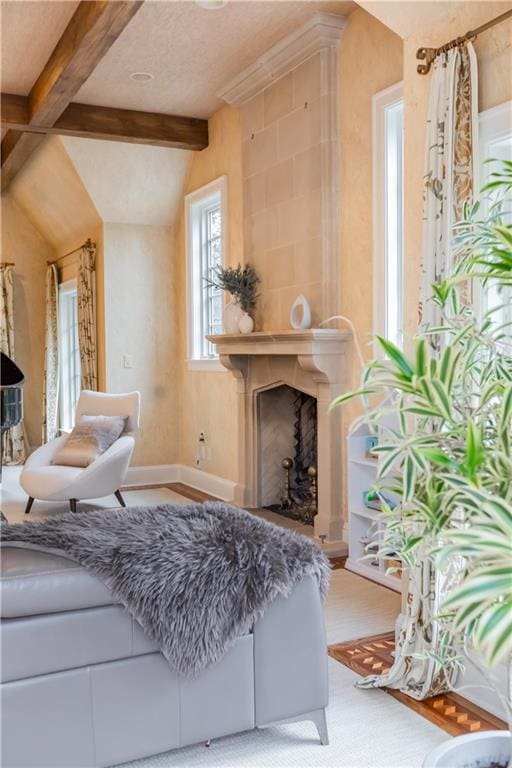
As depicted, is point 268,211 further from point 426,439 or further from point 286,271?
point 426,439

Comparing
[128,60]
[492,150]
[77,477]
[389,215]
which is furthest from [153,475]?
[492,150]

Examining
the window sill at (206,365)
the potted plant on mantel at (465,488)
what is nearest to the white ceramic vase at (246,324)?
the window sill at (206,365)

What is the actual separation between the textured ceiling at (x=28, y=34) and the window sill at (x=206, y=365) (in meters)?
2.60

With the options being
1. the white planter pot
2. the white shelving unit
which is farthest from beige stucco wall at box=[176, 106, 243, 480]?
the white planter pot

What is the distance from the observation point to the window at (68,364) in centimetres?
891

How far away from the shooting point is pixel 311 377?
483 cm

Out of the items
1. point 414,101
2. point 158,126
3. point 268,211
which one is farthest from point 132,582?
point 158,126

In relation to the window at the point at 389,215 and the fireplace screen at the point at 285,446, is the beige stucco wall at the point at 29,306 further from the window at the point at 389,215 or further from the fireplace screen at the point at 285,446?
the window at the point at 389,215

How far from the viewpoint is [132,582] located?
197cm

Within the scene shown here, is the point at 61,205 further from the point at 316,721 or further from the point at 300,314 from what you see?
the point at 316,721

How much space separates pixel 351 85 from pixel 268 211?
1.12 meters

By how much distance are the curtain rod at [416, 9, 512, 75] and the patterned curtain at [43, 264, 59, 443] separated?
253 inches

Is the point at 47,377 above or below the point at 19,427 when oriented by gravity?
above

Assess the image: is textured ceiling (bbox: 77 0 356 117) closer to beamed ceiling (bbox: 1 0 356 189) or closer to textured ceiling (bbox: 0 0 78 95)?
beamed ceiling (bbox: 1 0 356 189)
